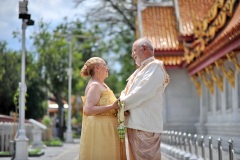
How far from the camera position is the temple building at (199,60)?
17.8 metres

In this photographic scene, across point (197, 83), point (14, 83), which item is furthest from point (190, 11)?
point (14, 83)

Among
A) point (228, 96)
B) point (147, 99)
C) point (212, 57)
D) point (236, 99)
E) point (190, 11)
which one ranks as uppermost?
point (190, 11)

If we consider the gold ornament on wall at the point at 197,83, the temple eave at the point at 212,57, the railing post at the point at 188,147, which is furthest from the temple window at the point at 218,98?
the railing post at the point at 188,147

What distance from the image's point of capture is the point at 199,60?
68.2ft

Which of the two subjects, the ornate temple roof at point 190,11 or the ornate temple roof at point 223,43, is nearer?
the ornate temple roof at point 223,43

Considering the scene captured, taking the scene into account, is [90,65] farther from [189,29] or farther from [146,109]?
[189,29]

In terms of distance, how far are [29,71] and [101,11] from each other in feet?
24.0

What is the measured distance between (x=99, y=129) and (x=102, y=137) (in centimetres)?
10

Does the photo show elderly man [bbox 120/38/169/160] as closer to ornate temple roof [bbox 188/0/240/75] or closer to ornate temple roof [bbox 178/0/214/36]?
ornate temple roof [bbox 188/0/240/75]

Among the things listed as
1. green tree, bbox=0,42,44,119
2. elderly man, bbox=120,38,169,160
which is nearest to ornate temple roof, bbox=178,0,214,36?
green tree, bbox=0,42,44,119

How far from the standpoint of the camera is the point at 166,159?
17234 mm

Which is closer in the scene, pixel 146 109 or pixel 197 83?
pixel 146 109

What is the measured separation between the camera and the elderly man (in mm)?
6008

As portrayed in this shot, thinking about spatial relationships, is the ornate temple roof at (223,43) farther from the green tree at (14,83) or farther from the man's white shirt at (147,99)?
the green tree at (14,83)
